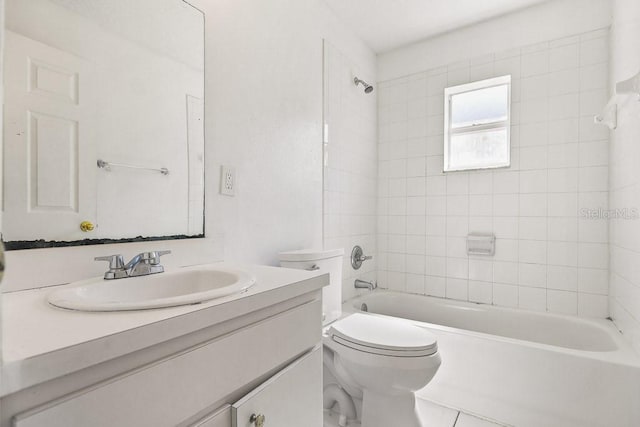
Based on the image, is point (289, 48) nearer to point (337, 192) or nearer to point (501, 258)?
point (337, 192)

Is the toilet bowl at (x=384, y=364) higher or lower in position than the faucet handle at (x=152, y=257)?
lower

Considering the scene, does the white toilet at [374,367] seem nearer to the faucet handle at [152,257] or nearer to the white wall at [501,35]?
the faucet handle at [152,257]

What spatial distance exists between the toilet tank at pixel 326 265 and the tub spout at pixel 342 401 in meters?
0.35

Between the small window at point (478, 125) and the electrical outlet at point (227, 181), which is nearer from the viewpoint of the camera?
the electrical outlet at point (227, 181)

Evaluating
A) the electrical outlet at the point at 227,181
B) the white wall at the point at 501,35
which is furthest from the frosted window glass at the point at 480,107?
the electrical outlet at the point at 227,181

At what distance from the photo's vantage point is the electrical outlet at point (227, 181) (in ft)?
4.48

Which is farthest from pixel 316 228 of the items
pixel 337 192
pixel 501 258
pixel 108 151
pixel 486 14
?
pixel 486 14

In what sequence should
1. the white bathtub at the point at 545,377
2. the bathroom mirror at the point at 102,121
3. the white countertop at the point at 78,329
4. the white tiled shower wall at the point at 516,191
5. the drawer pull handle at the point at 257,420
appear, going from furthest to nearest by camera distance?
the white tiled shower wall at the point at 516,191
the white bathtub at the point at 545,377
the bathroom mirror at the point at 102,121
the drawer pull handle at the point at 257,420
the white countertop at the point at 78,329

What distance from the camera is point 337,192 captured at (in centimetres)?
224

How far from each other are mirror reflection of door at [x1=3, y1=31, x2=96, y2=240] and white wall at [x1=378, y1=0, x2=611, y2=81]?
2.37m

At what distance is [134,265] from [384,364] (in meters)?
1.03

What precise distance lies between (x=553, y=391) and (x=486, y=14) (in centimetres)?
236

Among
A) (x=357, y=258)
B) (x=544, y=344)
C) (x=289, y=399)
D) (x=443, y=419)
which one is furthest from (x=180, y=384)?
(x=357, y=258)

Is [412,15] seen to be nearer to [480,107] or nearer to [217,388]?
[480,107]
